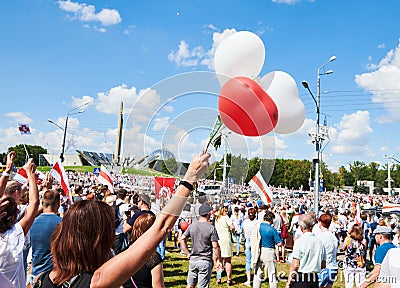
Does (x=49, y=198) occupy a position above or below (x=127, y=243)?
above

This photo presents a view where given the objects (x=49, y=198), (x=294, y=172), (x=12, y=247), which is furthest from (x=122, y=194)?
(x=294, y=172)

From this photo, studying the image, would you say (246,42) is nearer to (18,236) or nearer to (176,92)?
(176,92)

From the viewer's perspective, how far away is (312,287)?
503 centimetres

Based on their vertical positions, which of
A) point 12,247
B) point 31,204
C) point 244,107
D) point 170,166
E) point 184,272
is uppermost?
point 244,107

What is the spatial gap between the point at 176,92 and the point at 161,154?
0.64m

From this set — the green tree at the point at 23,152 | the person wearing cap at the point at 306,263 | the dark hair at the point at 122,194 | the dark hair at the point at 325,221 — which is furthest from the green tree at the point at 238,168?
the green tree at the point at 23,152

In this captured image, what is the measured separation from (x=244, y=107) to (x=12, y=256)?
6.09ft

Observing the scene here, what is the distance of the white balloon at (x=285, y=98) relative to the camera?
3156 millimetres

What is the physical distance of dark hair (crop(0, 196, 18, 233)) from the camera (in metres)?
2.72

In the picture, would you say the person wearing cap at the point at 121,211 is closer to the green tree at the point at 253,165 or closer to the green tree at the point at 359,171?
the green tree at the point at 253,165

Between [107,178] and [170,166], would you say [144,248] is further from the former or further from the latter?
[107,178]

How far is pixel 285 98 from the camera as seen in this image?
326 centimetres

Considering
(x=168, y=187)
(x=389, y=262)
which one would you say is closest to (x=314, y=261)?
(x=389, y=262)

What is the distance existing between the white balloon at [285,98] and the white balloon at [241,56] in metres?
0.18
